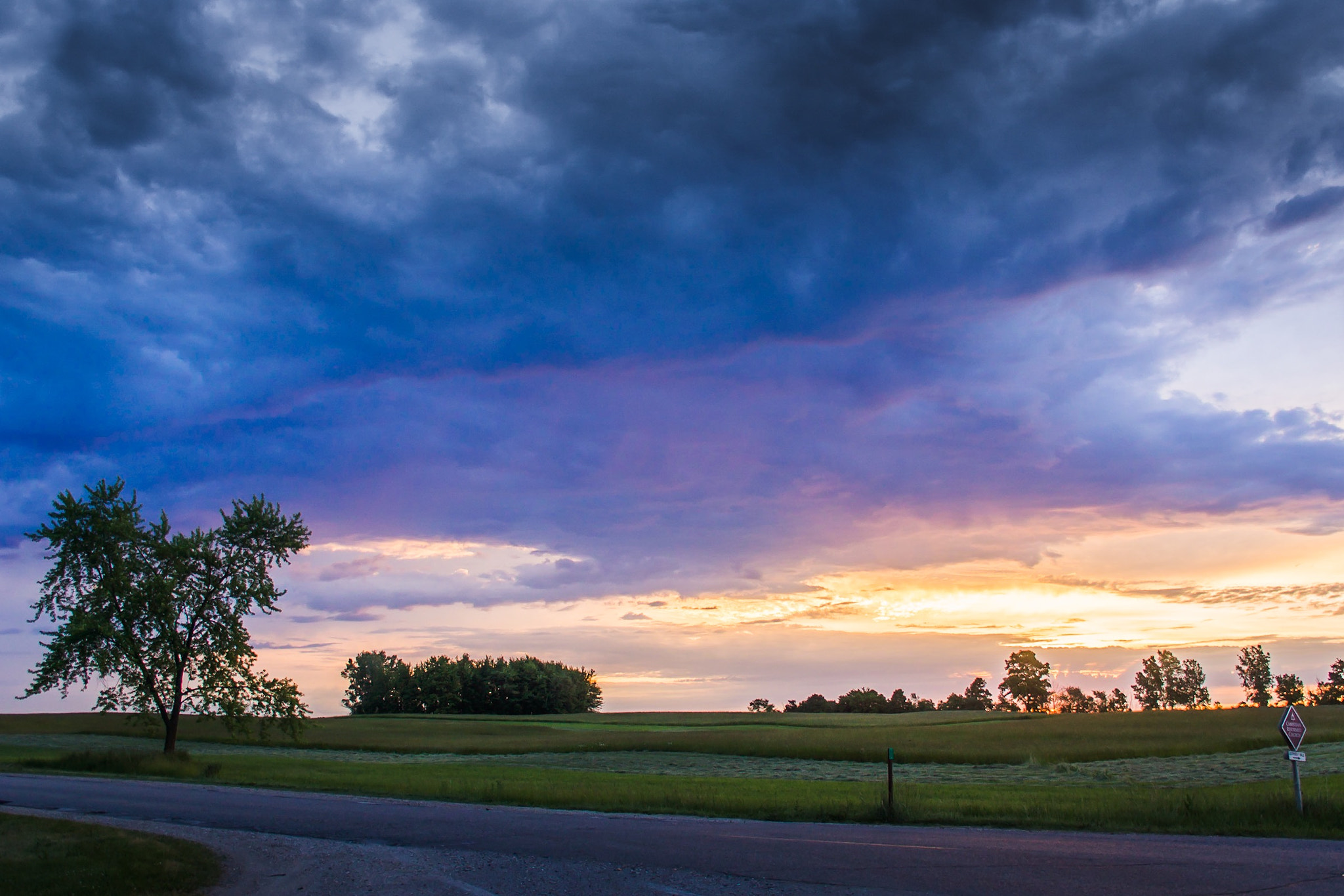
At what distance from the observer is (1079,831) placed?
18.4 metres

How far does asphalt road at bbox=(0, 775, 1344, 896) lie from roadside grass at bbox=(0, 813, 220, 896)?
10.3ft

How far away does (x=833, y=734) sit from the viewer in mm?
80688

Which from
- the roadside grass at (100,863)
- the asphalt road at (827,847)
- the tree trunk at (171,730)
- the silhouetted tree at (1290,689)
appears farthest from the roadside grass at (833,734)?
the silhouetted tree at (1290,689)

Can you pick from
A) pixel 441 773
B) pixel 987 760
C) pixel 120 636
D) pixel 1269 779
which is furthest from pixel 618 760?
pixel 1269 779

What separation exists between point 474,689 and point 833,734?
270ft

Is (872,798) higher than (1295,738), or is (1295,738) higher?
(1295,738)

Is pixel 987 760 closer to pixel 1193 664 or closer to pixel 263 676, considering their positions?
pixel 263 676

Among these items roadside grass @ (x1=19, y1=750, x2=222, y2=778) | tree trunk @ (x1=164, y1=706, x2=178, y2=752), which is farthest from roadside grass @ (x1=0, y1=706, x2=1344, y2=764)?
roadside grass @ (x1=19, y1=750, x2=222, y2=778)

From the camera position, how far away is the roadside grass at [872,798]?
19375mm

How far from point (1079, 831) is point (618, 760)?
42033mm

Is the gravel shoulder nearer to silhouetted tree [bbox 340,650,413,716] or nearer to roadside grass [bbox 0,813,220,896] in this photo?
roadside grass [bbox 0,813,220,896]

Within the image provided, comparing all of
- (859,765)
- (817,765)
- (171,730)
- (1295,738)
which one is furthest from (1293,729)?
(171,730)

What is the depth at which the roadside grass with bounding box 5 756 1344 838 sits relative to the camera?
19.4m

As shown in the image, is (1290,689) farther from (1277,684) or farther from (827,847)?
(827,847)
